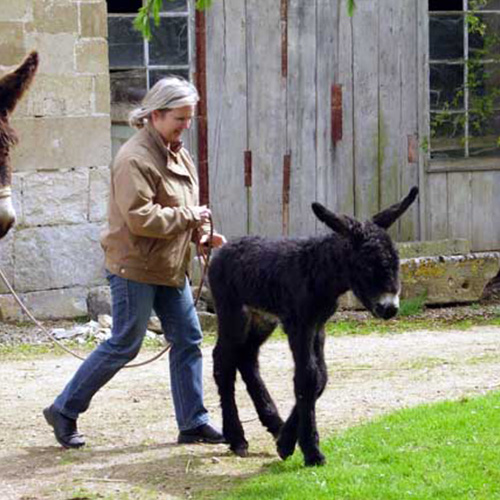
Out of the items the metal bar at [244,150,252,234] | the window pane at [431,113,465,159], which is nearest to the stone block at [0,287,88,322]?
the metal bar at [244,150,252,234]

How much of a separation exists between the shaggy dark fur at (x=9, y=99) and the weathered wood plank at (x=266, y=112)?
193 inches

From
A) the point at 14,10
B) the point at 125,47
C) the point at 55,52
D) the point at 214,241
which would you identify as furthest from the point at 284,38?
the point at 214,241

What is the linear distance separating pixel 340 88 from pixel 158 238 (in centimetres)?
616

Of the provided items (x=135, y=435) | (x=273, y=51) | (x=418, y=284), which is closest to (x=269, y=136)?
(x=273, y=51)

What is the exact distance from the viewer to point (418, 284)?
1198cm

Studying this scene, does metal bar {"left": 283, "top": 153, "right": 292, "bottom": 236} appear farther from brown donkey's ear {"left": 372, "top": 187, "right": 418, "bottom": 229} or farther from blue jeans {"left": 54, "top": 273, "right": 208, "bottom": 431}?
brown donkey's ear {"left": 372, "top": 187, "right": 418, "bottom": 229}

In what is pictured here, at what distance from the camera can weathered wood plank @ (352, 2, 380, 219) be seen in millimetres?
12547

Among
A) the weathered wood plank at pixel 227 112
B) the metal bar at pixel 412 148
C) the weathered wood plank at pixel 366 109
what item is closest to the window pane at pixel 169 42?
the weathered wood plank at pixel 227 112

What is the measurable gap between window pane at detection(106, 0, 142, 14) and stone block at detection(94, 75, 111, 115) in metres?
1.05

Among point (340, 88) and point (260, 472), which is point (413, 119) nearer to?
point (340, 88)

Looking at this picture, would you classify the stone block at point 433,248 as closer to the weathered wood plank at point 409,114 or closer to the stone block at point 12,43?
the weathered wood plank at point 409,114

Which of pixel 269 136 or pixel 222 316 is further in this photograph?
pixel 269 136

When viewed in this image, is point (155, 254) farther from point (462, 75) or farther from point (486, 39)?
point (486, 39)

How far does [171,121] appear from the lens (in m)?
6.71
